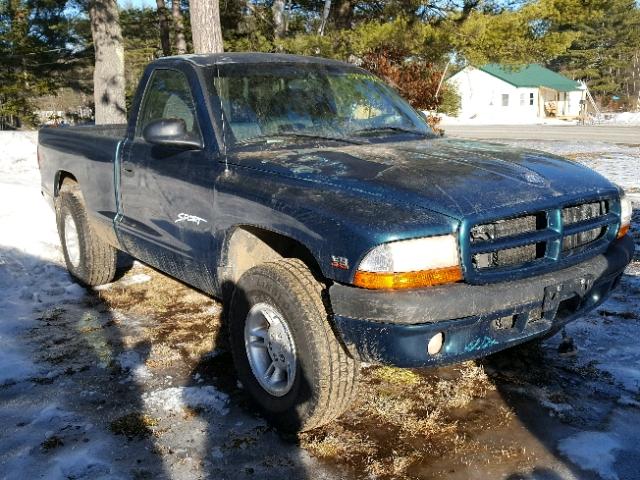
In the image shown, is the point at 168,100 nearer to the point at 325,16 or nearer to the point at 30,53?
the point at 325,16

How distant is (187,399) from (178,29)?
17146mm

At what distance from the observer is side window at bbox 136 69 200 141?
3895mm

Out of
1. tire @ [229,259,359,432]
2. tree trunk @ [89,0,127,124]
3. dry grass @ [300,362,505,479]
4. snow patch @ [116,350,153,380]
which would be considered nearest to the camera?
tire @ [229,259,359,432]

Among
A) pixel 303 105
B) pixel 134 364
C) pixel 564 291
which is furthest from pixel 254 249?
pixel 564 291

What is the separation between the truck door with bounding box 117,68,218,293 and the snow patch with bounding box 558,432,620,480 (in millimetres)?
2065

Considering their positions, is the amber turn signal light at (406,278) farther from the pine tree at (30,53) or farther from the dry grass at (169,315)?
the pine tree at (30,53)

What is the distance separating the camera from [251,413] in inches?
131

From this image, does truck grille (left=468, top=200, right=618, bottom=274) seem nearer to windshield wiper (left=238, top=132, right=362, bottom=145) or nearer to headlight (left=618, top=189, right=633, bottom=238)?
headlight (left=618, top=189, right=633, bottom=238)

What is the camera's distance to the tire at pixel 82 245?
5363 millimetres

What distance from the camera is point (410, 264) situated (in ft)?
8.45

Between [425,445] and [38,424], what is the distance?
6.49 ft

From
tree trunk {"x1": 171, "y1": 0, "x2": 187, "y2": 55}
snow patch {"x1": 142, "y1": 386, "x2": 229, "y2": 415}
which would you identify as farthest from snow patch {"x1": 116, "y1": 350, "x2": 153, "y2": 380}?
tree trunk {"x1": 171, "y1": 0, "x2": 187, "y2": 55}

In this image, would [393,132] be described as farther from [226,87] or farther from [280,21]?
[280,21]

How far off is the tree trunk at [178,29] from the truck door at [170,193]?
14.2m
